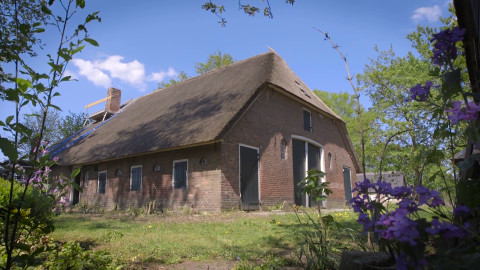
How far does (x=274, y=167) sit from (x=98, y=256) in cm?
1118

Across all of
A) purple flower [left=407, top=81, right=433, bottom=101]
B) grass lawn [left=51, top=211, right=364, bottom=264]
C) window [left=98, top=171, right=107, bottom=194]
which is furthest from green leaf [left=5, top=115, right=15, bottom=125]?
window [left=98, top=171, right=107, bottom=194]

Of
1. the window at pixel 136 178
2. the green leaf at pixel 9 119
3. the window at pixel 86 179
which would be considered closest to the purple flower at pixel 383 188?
the green leaf at pixel 9 119

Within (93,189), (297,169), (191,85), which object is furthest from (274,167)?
(93,189)

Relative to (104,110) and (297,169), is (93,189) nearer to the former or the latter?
(104,110)

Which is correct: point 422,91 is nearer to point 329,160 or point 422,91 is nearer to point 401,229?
point 401,229

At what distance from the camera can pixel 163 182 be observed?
13695 mm

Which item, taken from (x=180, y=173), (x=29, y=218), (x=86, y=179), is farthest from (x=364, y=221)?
(x=86, y=179)

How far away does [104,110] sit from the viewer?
25.2 metres

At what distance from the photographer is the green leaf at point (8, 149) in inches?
64.2

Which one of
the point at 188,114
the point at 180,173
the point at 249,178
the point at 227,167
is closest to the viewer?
the point at 227,167

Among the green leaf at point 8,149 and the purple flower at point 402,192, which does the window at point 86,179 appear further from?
the purple flower at point 402,192

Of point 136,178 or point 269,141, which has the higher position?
point 269,141

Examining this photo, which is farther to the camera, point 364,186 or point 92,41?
point 92,41

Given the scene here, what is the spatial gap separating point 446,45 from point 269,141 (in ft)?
40.5
